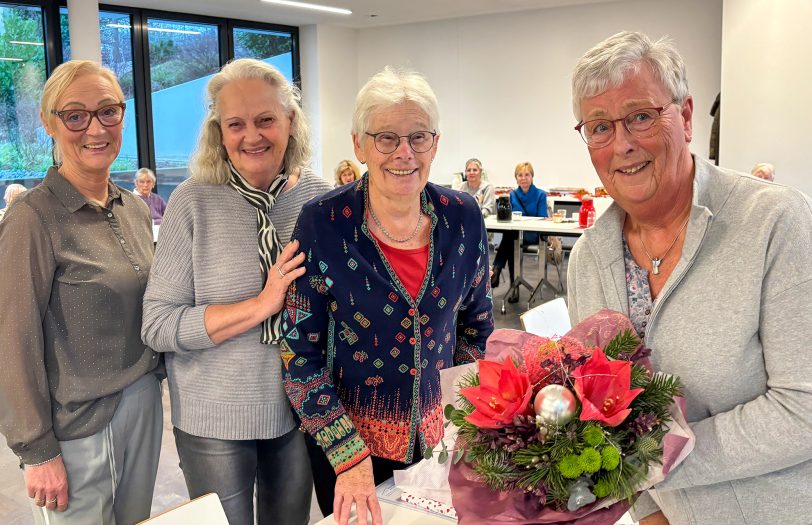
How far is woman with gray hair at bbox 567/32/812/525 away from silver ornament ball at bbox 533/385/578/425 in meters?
0.31

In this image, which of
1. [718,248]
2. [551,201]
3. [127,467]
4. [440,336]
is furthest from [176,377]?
[551,201]

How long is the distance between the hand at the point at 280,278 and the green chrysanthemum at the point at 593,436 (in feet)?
2.84

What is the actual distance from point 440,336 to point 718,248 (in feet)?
2.46

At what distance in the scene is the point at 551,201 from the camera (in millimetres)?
8352

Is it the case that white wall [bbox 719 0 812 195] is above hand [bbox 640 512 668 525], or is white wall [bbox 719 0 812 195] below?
above

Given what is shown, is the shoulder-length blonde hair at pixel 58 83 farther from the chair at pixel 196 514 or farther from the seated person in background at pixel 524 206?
the seated person in background at pixel 524 206

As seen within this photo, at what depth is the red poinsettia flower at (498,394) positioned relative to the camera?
3.19 ft

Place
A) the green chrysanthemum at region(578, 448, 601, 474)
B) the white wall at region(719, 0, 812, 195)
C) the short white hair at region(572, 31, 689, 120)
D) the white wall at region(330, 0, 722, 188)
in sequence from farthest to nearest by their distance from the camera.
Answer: the white wall at region(330, 0, 722, 188) < the white wall at region(719, 0, 812, 195) < the short white hair at region(572, 31, 689, 120) < the green chrysanthemum at region(578, 448, 601, 474)

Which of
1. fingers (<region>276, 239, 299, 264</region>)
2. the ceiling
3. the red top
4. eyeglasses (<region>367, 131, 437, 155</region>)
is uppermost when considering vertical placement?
the ceiling

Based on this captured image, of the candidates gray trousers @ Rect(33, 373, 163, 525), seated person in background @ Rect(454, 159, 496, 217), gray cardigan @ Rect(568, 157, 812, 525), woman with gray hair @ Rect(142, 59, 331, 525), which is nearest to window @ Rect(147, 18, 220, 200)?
seated person in background @ Rect(454, 159, 496, 217)

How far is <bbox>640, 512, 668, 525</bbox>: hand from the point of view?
4.51 ft

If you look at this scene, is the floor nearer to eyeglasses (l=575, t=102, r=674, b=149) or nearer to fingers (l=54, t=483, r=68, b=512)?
fingers (l=54, t=483, r=68, b=512)

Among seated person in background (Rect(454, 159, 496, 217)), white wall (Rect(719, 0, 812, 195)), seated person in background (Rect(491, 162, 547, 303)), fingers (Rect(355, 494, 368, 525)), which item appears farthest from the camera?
seated person in background (Rect(454, 159, 496, 217))

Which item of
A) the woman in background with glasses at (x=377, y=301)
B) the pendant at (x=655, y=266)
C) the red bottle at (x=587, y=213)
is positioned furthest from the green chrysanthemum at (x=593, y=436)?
the red bottle at (x=587, y=213)
